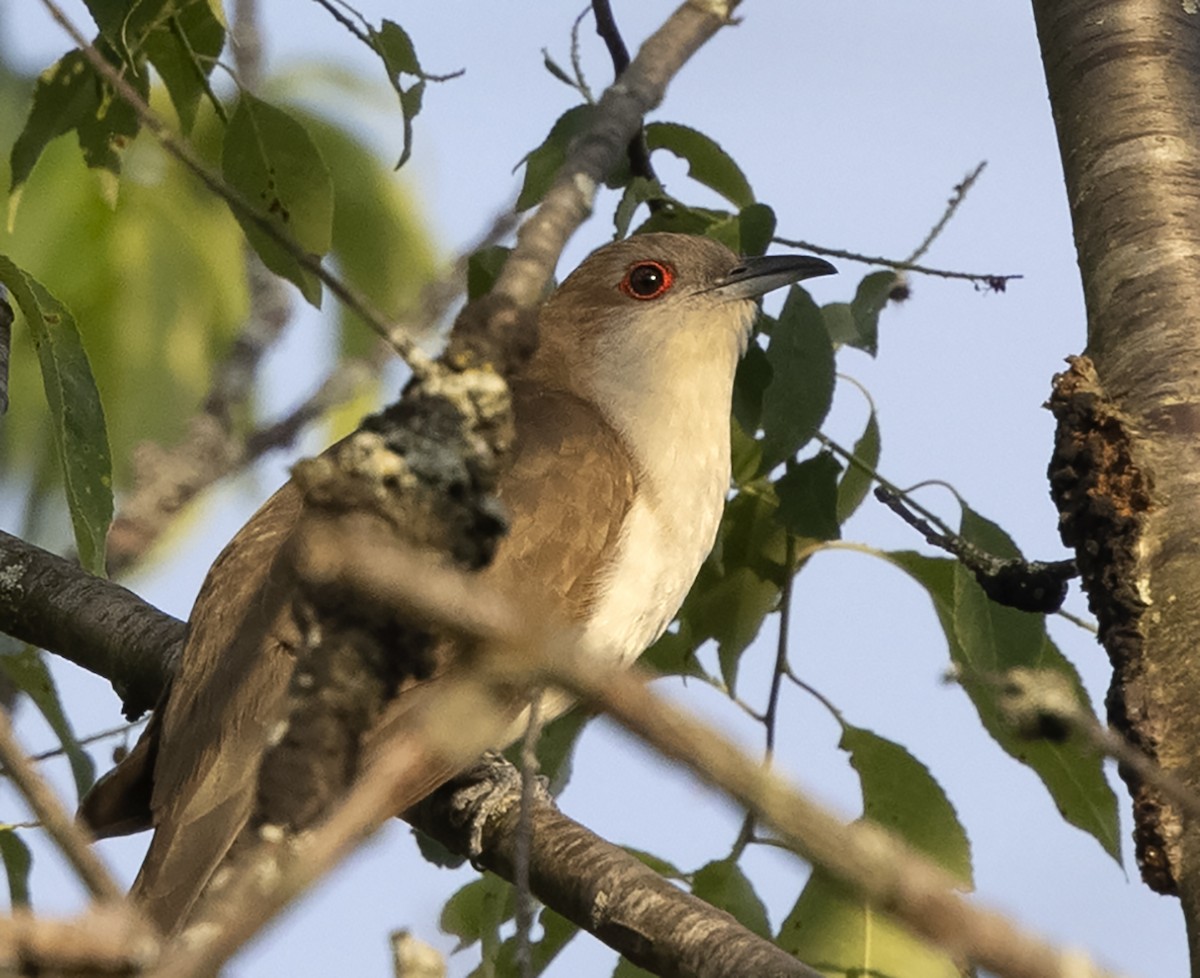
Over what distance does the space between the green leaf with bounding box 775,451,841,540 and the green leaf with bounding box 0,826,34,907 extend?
65.5 inches

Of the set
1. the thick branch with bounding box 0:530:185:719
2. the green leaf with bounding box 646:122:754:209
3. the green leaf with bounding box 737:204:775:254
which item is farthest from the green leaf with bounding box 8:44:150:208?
the green leaf with bounding box 737:204:775:254

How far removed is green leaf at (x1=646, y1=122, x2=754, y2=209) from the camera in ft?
13.3

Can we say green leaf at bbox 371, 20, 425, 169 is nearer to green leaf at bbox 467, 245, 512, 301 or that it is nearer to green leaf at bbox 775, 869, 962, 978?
green leaf at bbox 467, 245, 512, 301

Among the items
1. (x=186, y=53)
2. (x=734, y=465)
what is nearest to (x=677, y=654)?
(x=734, y=465)

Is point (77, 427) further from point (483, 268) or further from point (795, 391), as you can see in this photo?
point (795, 391)

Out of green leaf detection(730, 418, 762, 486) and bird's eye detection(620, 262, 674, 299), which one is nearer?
green leaf detection(730, 418, 762, 486)

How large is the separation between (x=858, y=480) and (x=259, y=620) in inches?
54.5

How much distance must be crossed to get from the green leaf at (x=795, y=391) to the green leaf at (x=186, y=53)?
4.18 ft

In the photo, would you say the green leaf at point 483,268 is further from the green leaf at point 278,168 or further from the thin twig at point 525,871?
the thin twig at point 525,871

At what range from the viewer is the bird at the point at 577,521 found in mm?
3566

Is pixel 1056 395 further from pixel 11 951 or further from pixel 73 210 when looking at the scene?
pixel 73 210

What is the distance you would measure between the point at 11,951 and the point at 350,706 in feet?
1.66

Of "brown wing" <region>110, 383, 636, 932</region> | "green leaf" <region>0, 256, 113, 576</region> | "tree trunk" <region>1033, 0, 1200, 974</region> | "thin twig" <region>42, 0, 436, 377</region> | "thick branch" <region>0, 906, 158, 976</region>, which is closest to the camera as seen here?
"thick branch" <region>0, 906, 158, 976</region>

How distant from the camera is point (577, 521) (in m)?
4.18
